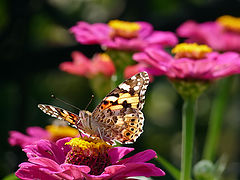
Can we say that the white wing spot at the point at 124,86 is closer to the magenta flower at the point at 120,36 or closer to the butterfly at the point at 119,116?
the butterfly at the point at 119,116

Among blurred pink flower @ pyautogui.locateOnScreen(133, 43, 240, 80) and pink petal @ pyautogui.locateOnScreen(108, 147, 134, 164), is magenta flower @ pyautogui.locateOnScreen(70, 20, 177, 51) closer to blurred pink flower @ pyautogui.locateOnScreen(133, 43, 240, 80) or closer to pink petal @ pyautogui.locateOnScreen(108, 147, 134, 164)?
blurred pink flower @ pyautogui.locateOnScreen(133, 43, 240, 80)

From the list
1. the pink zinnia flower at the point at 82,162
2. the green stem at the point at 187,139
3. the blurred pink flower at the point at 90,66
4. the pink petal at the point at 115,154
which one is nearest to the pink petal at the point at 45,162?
the pink zinnia flower at the point at 82,162

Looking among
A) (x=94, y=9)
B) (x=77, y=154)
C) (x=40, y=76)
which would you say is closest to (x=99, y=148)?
(x=77, y=154)

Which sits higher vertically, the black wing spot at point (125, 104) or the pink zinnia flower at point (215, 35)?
the pink zinnia flower at point (215, 35)

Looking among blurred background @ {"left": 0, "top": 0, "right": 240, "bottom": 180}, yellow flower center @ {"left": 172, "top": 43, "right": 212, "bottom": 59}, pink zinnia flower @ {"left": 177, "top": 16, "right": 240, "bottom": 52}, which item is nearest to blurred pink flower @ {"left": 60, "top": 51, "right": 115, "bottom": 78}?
blurred background @ {"left": 0, "top": 0, "right": 240, "bottom": 180}

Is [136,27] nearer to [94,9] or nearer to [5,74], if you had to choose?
[5,74]
